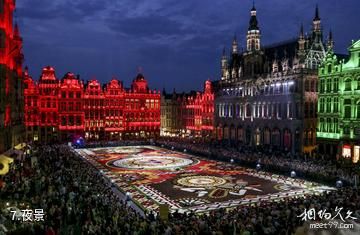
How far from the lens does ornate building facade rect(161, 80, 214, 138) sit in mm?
80250

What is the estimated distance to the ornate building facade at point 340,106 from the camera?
41156mm

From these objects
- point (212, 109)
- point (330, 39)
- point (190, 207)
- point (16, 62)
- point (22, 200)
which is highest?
point (330, 39)

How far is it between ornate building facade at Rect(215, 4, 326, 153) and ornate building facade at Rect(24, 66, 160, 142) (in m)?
21.9

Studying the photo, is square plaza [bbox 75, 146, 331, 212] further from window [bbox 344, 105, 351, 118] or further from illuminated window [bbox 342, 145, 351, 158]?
window [bbox 344, 105, 351, 118]

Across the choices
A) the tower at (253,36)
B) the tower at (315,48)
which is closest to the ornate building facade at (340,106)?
the tower at (315,48)

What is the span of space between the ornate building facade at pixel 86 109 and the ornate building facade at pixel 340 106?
4572 centimetres

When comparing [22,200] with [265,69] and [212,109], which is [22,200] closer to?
[265,69]

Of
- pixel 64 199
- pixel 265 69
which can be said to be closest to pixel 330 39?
pixel 265 69

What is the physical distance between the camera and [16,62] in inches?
1742

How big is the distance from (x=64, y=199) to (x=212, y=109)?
2372 inches

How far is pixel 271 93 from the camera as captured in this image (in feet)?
191

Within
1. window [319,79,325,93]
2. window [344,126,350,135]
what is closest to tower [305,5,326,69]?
window [319,79,325,93]

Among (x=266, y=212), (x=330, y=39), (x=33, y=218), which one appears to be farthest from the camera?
(x=330, y=39)

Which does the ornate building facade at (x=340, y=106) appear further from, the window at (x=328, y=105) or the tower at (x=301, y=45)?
the tower at (x=301, y=45)
